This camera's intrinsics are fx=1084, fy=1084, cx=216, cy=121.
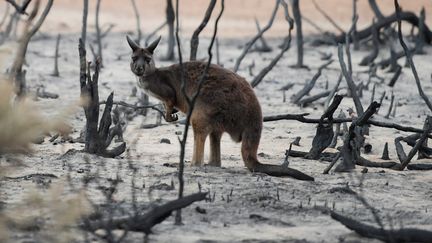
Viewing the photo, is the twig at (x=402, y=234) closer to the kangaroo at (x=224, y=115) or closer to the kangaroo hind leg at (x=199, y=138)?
the kangaroo at (x=224, y=115)

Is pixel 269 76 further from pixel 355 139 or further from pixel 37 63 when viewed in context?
pixel 355 139

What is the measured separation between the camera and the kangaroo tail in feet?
21.7

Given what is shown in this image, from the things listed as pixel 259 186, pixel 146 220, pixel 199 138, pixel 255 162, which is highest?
pixel 199 138

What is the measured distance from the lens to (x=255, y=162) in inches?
277

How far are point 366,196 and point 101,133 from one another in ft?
6.74

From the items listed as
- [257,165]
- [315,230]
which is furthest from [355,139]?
[315,230]

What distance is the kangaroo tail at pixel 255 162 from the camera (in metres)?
6.62

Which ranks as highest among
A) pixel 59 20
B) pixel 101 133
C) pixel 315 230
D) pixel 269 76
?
pixel 59 20

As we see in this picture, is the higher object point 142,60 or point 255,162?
point 142,60

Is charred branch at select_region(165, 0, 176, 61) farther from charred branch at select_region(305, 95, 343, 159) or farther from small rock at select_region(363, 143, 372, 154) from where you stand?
charred branch at select_region(305, 95, 343, 159)

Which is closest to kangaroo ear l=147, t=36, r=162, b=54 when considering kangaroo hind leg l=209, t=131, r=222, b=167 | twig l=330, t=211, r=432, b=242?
kangaroo hind leg l=209, t=131, r=222, b=167

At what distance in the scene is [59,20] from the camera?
67.6 feet

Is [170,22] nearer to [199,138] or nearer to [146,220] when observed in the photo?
[199,138]

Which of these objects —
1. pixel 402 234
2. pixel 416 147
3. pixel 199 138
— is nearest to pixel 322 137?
pixel 416 147
